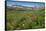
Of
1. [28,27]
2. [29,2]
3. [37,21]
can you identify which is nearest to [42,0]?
[29,2]

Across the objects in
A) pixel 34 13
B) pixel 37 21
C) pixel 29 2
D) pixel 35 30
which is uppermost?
pixel 29 2

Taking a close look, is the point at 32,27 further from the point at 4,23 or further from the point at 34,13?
the point at 4,23

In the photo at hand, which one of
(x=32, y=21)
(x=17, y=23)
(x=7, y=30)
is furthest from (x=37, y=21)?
(x=7, y=30)

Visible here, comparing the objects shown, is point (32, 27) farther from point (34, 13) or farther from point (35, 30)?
point (34, 13)

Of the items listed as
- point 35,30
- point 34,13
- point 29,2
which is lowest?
point 35,30

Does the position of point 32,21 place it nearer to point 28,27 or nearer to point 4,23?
point 28,27
